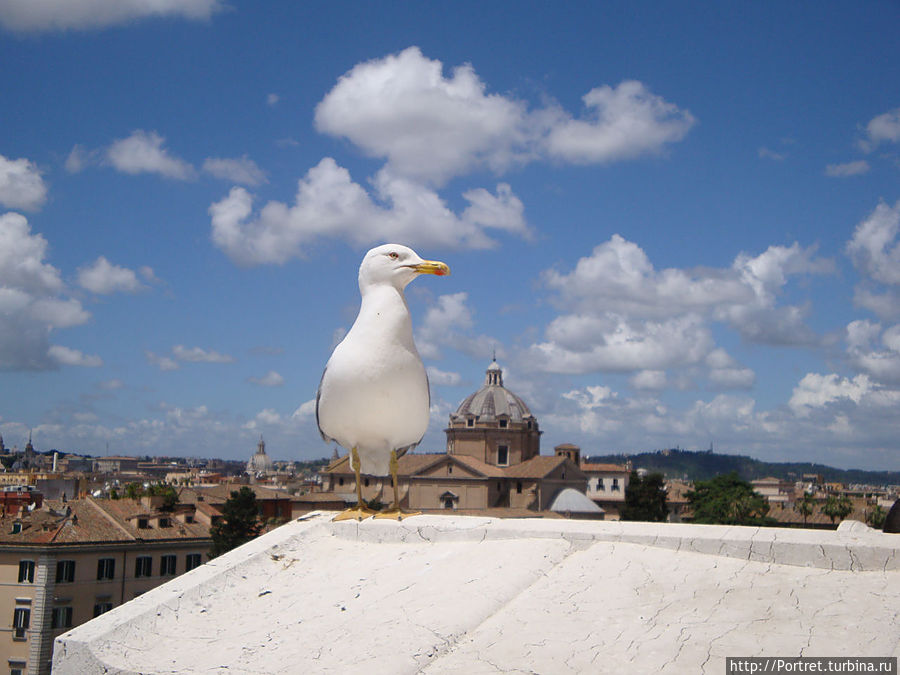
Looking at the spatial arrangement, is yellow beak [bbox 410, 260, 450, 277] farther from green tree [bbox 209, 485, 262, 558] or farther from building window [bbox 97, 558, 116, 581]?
building window [bbox 97, 558, 116, 581]

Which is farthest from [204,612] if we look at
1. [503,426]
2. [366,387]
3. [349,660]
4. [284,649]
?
[503,426]

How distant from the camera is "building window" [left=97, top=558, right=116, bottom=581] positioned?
3322cm

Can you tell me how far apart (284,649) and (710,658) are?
2.13 m

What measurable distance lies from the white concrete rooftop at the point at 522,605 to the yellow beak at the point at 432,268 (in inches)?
77.2

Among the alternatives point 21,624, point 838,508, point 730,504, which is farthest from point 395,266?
point 838,508

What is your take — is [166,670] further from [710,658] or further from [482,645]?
[710,658]

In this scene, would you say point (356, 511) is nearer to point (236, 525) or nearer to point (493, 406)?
point (236, 525)

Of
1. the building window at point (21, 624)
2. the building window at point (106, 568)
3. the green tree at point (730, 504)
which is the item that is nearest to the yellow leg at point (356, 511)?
the building window at point (21, 624)

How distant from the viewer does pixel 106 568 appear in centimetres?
3353

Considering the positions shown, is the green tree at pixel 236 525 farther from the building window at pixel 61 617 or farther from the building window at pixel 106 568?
the building window at pixel 61 617

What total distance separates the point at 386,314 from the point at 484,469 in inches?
2240

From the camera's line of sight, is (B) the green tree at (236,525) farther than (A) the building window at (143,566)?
No

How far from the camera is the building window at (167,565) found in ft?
118

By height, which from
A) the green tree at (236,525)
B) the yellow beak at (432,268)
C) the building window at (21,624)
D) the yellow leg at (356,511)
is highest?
the yellow beak at (432,268)
